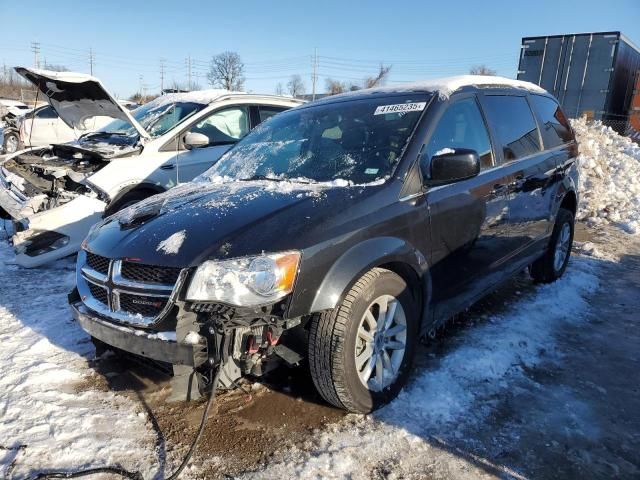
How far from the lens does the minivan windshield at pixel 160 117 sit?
626 centimetres

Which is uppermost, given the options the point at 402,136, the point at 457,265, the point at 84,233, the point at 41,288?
the point at 402,136

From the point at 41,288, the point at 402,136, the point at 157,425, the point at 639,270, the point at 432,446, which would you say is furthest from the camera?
the point at 639,270

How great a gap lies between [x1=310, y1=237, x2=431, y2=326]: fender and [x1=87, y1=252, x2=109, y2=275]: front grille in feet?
4.04

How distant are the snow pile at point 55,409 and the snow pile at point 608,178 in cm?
813

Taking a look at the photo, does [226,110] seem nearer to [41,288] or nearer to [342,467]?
[41,288]

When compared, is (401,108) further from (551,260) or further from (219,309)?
(551,260)

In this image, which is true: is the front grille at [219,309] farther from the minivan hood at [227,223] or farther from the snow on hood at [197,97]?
the snow on hood at [197,97]

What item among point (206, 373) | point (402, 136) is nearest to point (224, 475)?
point (206, 373)

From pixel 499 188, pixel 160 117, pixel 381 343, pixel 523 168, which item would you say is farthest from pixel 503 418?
pixel 160 117

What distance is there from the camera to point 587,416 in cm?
293

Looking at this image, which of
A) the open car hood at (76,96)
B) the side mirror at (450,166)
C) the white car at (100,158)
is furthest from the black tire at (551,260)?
the open car hood at (76,96)

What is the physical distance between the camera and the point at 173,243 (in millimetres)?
2568

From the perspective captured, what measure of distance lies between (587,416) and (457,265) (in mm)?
1169

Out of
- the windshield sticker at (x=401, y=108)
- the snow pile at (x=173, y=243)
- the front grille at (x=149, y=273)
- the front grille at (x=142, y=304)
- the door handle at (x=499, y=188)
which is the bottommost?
the front grille at (x=142, y=304)
